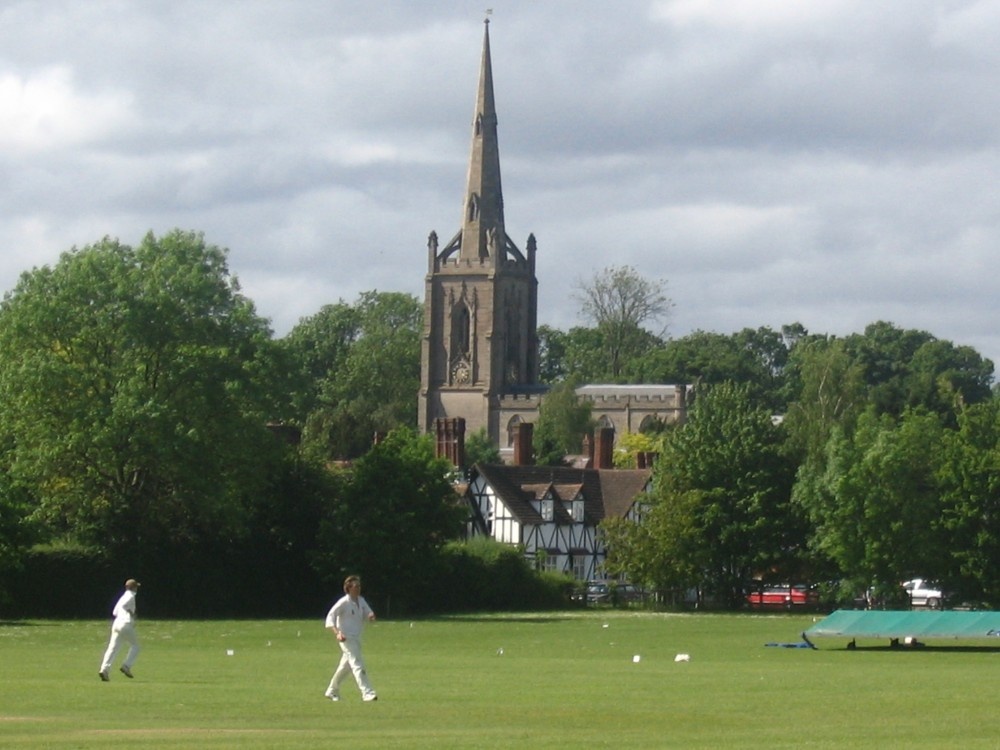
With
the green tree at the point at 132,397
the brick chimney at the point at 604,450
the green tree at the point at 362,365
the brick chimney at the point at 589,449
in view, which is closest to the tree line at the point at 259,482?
the green tree at the point at 132,397

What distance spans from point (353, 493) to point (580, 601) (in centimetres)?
1255

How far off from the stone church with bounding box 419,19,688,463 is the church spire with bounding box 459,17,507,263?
→ 0.08 m

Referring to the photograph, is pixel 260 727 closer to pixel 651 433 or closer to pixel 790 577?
pixel 790 577

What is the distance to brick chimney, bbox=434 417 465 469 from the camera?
105m

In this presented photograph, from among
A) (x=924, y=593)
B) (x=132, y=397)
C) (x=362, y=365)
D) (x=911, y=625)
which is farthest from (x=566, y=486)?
(x=362, y=365)

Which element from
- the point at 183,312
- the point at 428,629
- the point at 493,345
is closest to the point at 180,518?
the point at 183,312

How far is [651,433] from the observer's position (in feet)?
449

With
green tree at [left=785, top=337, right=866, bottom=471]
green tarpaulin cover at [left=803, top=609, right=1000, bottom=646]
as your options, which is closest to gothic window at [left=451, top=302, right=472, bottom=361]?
green tree at [left=785, top=337, right=866, bottom=471]

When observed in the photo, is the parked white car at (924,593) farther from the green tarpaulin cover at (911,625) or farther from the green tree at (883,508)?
the green tarpaulin cover at (911,625)

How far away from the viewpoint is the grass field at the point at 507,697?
18.1m

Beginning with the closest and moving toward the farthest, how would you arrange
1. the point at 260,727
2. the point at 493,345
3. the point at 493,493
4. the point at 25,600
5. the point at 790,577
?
the point at 260,727 → the point at 25,600 → the point at 790,577 → the point at 493,493 → the point at 493,345

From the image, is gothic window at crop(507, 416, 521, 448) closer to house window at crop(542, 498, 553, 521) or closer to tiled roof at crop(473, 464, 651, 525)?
tiled roof at crop(473, 464, 651, 525)

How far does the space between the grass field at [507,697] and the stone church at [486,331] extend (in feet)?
353

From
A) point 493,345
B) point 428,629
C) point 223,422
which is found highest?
point 493,345
